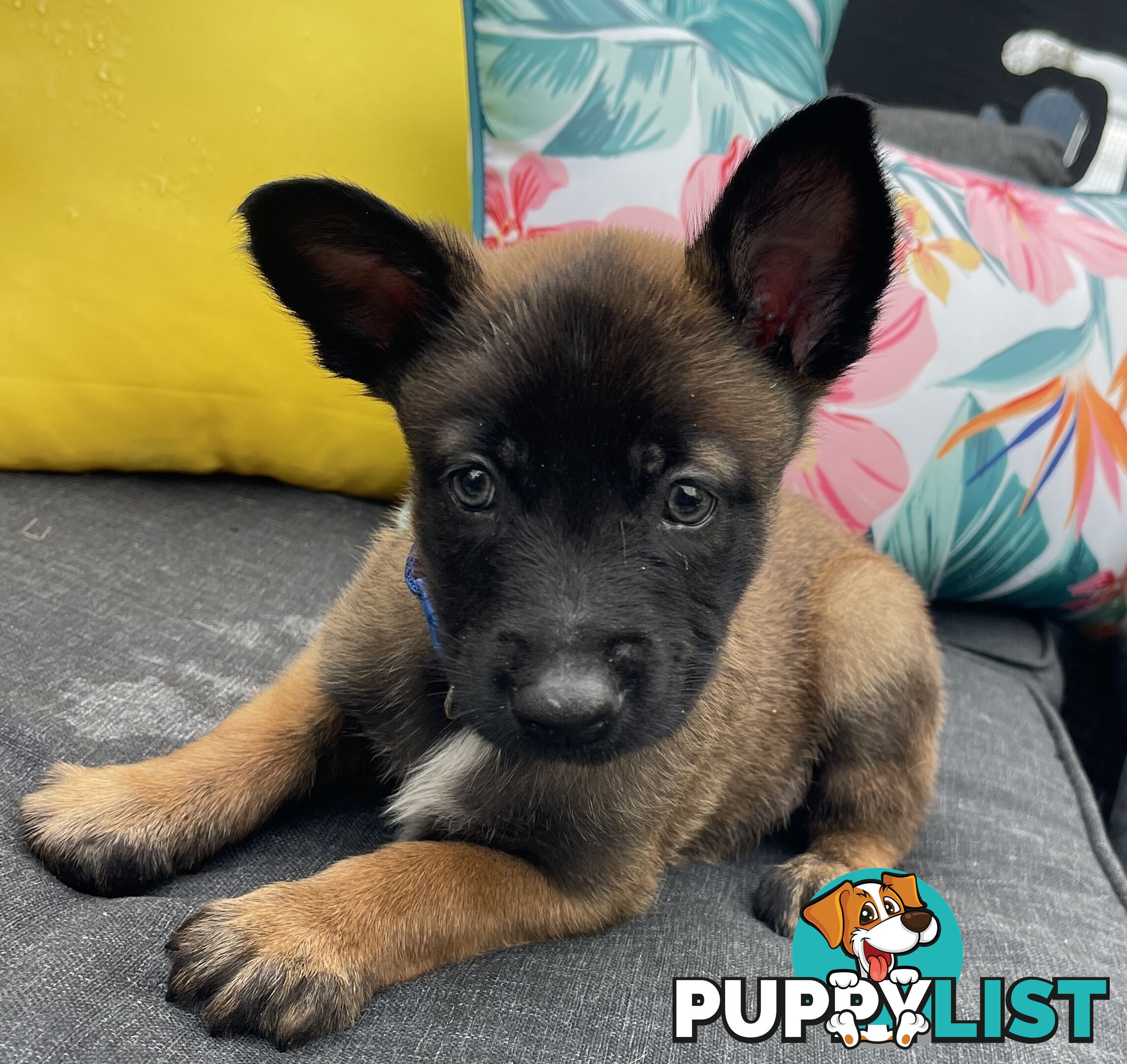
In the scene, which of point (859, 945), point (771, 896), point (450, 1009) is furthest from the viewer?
point (771, 896)

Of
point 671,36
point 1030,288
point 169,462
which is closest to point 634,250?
point 671,36

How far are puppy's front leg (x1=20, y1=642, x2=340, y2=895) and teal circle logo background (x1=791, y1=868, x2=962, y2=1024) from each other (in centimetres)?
109

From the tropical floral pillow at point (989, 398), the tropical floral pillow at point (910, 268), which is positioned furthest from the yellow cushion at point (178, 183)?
the tropical floral pillow at point (989, 398)

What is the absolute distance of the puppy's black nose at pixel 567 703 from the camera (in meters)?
1.39

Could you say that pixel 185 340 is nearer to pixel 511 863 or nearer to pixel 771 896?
pixel 511 863

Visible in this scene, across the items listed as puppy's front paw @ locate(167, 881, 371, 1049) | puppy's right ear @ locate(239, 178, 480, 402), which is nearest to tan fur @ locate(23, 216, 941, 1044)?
puppy's front paw @ locate(167, 881, 371, 1049)

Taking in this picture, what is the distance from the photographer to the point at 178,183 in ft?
9.04

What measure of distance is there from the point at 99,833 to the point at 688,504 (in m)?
1.21

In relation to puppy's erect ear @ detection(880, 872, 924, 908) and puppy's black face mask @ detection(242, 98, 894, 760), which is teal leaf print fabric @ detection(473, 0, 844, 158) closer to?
puppy's black face mask @ detection(242, 98, 894, 760)

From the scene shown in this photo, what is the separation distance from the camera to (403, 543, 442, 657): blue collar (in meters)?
1.81

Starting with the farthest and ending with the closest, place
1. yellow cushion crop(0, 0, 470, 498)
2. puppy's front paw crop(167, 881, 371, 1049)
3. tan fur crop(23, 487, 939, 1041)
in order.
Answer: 1. yellow cushion crop(0, 0, 470, 498)
2. tan fur crop(23, 487, 939, 1041)
3. puppy's front paw crop(167, 881, 371, 1049)

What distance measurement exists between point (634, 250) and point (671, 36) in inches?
63.1

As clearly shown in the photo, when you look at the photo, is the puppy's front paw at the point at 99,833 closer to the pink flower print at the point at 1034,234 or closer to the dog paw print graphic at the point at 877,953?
the dog paw print graphic at the point at 877,953

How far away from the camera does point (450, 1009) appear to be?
1.47 m
